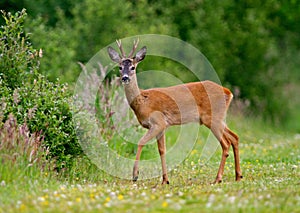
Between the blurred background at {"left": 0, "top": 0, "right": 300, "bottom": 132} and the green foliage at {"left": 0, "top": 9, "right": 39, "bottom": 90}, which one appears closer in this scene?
the green foliage at {"left": 0, "top": 9, "right": 39, "bottom": 90}

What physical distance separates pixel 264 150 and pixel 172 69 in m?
6.54

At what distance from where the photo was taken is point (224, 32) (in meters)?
23.0

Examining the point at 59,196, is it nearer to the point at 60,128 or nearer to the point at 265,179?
the point at 60,128

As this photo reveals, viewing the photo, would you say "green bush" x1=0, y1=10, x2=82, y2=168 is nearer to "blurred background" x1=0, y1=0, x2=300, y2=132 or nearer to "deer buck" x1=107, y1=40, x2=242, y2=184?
"deer buck" x1=107, y1=40, x2=242, y2=184

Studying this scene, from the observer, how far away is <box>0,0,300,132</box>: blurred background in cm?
2075

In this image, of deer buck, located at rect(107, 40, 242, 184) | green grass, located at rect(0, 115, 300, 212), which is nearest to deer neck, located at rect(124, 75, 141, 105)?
deer buck, located at rect(107, 40, 242, 184)

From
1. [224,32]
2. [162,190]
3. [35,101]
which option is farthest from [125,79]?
[224,32]

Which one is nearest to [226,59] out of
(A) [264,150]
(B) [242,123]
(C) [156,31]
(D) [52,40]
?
(C) [156,31]

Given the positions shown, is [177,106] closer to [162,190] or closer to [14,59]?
[162,190]

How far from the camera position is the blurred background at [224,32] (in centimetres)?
2075

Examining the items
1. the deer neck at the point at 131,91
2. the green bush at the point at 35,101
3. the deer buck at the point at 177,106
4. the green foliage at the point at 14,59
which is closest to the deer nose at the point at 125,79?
the deer buck at the point at 177,106

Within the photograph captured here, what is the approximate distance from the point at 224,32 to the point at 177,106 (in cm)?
1315

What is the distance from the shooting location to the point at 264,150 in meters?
13.9

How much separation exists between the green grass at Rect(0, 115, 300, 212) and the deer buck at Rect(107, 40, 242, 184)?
2.37 feet
